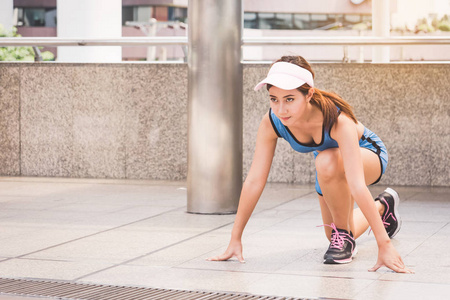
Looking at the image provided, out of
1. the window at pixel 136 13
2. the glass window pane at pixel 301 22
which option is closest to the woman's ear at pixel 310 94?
the glass window pane at pixel 301 22

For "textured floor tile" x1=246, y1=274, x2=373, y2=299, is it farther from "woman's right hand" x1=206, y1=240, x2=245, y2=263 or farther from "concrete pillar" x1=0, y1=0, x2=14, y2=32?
"concrete pillar" x1=0, y1=0, x2=14, y2=32

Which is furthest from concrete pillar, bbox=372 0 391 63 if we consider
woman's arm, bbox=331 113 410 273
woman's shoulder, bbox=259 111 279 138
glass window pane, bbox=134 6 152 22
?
glass window pane, bbox=134 6 152 22

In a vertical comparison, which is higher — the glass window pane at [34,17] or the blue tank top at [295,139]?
the glass window pane at [34,17]

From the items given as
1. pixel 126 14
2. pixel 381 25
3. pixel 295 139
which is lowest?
pixel 295 139

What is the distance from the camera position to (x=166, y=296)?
418cm

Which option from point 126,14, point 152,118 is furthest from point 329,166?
point 126,14

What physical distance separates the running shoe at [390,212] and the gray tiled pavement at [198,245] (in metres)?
0.10

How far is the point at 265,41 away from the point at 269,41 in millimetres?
84

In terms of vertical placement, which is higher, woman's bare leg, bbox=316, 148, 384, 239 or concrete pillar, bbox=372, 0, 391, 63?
concrete pillar, bbox=372, 0, 391, 63

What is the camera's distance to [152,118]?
9.84m

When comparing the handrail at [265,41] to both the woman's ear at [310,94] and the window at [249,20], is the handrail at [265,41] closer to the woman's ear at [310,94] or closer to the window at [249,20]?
the window at [249,20]

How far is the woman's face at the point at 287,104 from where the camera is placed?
15.1 feet

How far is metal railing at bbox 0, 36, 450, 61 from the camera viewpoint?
8.84m

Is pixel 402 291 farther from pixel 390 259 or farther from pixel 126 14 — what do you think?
pixel 126 14
